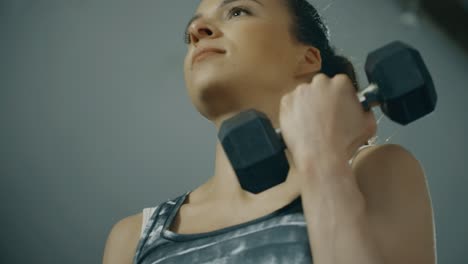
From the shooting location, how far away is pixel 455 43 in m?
2.04

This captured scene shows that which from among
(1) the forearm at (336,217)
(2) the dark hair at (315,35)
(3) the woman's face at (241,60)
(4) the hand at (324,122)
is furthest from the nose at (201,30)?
(1) the forearm at (336,217)

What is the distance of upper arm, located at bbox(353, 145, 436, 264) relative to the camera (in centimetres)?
80

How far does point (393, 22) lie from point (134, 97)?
0.95 metres

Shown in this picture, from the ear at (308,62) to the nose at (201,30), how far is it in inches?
7.3

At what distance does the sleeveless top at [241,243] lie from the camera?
870 mm

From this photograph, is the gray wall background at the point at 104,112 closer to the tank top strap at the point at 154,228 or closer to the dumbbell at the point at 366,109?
the tank top strap at the point at 154,228

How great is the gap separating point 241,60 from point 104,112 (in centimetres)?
102

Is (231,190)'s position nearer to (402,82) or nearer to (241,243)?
(241,243)

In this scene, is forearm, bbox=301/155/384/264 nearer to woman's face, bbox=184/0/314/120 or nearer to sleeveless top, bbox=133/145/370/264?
sleeveless top, bbox=133/145/370/264

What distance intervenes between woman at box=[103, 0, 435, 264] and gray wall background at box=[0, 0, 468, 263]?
72 cm

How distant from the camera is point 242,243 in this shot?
3.01ft

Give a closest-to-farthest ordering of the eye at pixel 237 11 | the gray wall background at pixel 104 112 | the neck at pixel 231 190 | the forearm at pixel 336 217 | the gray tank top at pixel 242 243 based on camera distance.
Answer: the forearm at pixel 336 217 < the gray tank top at pixel 242 243 < the neck at pixel 231 190 < the eye at pixel 237 11 < the gray wall background at pixel 104 112

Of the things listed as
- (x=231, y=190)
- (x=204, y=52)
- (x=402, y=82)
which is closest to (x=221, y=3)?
(x=204, y=52)

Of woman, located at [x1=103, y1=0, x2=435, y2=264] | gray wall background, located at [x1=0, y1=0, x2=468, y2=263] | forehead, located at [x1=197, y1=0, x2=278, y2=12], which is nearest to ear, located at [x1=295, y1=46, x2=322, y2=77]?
woman, located at [x1=103, y1=0, x2=435, y2=264]
